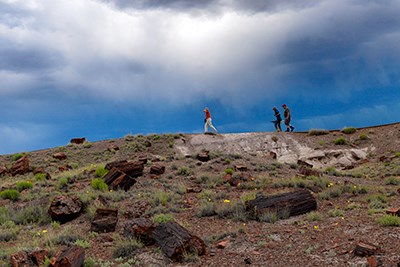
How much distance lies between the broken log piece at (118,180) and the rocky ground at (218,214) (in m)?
0.41

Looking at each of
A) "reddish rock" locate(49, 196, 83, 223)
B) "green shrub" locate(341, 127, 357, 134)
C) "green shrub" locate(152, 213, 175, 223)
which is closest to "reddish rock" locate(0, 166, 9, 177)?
"reddish rock" locate(49, 196, 83, 223)

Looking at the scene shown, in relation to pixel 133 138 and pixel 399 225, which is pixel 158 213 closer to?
pixel 399 225

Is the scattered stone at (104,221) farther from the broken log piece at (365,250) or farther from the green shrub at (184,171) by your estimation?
the green shrub at (184,171)

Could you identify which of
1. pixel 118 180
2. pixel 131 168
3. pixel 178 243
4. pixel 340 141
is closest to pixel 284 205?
pixel 178 243

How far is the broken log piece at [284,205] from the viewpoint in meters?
14.2

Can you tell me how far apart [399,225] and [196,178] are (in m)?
11.2

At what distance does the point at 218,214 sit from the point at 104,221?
3730mm

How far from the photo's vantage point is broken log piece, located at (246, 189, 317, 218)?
1416 cm

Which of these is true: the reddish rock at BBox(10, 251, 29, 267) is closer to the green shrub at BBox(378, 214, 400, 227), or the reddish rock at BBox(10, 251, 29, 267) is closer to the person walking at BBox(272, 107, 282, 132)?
the green shrub at BBox(378, 214, 400, 227)

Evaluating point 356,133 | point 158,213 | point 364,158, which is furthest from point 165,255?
point 356,133

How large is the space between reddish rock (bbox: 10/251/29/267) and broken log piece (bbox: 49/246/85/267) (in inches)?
33.5

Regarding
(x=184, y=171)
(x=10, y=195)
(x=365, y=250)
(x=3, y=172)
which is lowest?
(x=365, y=250)

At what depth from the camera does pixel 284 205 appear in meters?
14.2

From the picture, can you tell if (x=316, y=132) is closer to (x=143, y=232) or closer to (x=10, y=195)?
(x=10, y=195)
